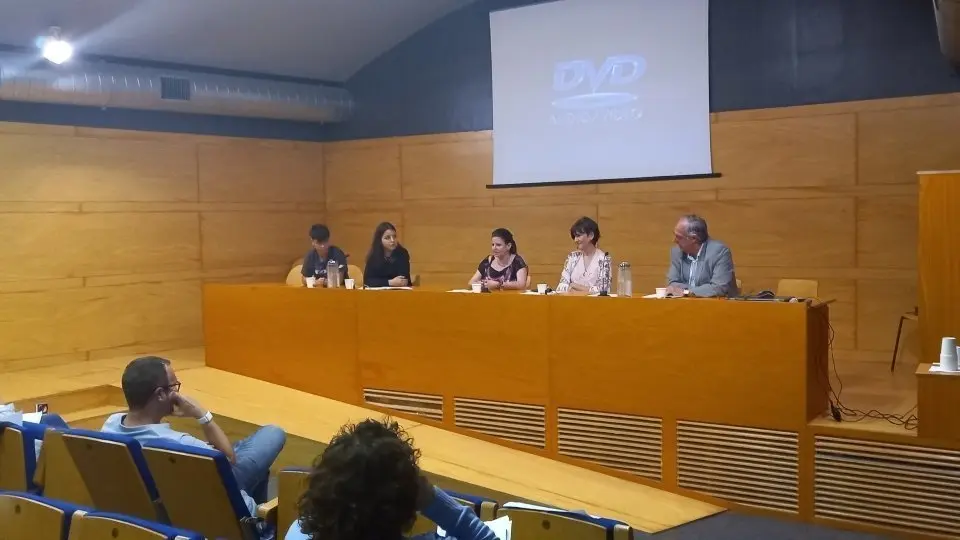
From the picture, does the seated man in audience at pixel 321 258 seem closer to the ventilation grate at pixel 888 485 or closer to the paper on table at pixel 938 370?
the ventilation grate at pixel 888 485

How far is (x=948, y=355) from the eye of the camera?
436 centimetres

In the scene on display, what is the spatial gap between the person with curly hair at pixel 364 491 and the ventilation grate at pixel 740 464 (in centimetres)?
321

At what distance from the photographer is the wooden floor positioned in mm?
4707

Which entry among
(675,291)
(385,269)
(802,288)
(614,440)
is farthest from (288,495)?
(802,288)

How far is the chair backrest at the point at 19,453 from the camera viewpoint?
3.50m

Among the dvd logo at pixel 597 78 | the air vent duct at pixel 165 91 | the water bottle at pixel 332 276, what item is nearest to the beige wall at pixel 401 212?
the air vent duct at pixel 165 91

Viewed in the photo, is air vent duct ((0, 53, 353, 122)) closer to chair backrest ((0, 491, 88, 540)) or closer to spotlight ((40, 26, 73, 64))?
spotlight ((40, 26, 73, 64))

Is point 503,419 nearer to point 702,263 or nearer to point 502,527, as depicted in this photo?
point 702,263

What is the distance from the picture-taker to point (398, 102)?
9.32 m

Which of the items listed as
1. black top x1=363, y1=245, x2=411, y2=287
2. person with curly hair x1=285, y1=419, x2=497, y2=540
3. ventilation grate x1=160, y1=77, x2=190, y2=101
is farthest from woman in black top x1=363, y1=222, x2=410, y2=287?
person with curly hair x1=285, y1=419, x2=497, y2=540

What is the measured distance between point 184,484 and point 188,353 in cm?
524

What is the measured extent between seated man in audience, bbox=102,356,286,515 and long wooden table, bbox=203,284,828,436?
2.27 metres

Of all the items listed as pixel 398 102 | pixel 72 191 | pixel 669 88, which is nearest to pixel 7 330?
pixel 72 191

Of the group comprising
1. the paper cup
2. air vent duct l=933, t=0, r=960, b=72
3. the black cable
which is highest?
air vent duct l=933, t=0, r=960, b=72
